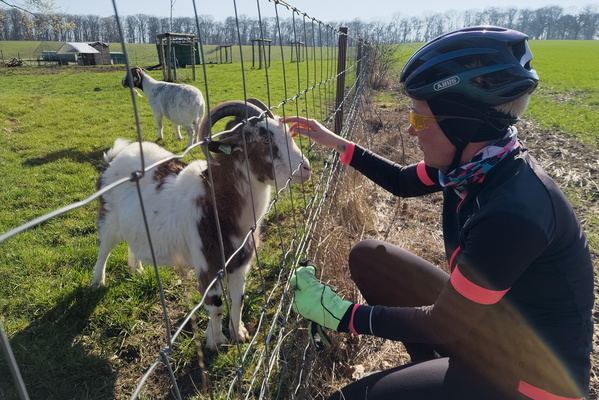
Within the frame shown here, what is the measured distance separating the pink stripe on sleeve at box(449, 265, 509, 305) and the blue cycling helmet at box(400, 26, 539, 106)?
Result: 767mm

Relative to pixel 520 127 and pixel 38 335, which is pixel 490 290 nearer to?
pixel 38 335

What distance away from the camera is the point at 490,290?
1.61 metres

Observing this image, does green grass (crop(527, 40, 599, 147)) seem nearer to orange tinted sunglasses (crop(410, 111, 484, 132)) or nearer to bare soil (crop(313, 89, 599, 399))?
bare soil (crop(313, 89, 599, 399))

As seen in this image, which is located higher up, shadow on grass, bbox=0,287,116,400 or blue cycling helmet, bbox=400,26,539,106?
blue cycling helmet, bbox=400,26,539,106

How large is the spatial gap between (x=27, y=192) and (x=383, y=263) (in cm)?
563

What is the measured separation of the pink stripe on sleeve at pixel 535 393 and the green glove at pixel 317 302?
0.84 m

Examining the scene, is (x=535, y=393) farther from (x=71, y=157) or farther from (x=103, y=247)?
(x=71, y=157)

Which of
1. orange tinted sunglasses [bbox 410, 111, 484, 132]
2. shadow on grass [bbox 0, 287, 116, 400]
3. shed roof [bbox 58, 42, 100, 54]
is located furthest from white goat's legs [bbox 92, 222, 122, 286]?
shed roof [bbox 58, 42, 100, 54]

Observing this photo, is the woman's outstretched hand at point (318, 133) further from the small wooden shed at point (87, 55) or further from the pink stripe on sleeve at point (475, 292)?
the small wooden shed at point (87, 55)

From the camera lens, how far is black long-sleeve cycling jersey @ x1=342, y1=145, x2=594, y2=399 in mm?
1573

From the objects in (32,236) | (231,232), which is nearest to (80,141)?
(32,236)

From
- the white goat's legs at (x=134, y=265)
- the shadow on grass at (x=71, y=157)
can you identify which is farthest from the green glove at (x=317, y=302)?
the shadow on grass at (x=71, y=157)

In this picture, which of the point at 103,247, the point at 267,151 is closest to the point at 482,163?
the point at 267,151

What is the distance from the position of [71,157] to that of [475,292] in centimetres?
794
